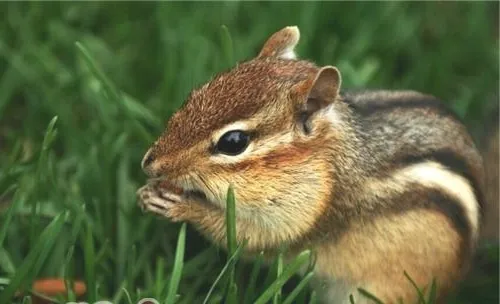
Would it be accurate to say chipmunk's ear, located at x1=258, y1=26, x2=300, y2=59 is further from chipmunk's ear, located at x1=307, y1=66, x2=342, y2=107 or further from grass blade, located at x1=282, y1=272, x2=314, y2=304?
grass blade, located at x1=282, y1=272, x2=314, y2=304

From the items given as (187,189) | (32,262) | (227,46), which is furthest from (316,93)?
(32,262)

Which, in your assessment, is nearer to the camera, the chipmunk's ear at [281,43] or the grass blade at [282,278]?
the grass blade at [282,278]

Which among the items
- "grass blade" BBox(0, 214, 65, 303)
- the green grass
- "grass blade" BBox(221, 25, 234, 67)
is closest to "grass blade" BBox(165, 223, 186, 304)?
the green grass

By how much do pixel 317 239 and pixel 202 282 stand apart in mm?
466

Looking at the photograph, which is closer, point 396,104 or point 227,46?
point 396,104

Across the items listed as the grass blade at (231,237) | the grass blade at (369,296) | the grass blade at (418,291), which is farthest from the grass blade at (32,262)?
the grass blade at (418,291)

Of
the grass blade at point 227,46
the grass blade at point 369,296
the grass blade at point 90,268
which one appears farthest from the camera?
the grass blade at point 227,46

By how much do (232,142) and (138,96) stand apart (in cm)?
138

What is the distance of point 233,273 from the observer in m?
2.96

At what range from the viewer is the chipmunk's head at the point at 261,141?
285 cm

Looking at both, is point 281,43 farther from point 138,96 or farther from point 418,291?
point 138,96

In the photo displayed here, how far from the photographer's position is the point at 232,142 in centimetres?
284

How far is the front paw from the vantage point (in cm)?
309

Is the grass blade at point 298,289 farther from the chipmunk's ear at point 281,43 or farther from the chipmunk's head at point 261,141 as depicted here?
the chipmunk's ear at point 281,43
